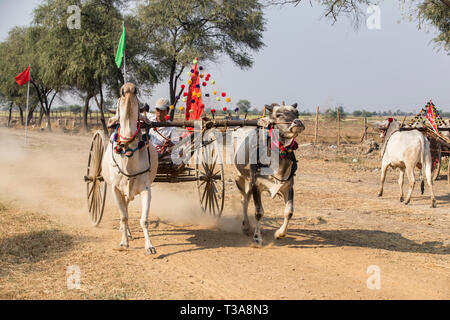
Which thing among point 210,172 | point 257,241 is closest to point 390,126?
point 210,172

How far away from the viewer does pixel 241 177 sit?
8547 millimetres

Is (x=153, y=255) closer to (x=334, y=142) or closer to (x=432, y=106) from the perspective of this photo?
(x=432, y=106)

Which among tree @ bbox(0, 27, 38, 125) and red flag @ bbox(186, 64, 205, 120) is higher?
tree @ bbox(0, 27, 38, 125)

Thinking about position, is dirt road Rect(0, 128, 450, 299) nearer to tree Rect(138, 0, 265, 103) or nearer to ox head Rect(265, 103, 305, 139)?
ox head Rect(265, 103, 305, 139)

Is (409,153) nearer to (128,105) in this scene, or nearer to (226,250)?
(226,250)

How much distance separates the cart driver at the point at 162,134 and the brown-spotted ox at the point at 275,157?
1421mm

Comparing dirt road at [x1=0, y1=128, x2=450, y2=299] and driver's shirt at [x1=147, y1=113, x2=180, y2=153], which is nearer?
dirt road at [x1=0, y1=128, x2=450, y2=299]

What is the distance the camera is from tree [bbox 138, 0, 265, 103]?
2861 centimetres

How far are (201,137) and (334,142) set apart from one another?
21.3 metres

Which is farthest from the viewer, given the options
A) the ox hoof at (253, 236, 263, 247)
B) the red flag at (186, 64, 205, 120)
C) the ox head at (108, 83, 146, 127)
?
the red flag at (186, 64, 205, 120)

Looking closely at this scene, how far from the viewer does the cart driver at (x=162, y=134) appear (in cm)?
A: 866

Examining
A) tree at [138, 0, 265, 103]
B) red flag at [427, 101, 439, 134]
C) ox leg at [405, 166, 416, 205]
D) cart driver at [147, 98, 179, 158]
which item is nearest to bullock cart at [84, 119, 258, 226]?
cart driver at [147, 98, 179, 158]

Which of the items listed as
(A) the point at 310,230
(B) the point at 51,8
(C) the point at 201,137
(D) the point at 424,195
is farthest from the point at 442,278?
(B) the point at 51,8

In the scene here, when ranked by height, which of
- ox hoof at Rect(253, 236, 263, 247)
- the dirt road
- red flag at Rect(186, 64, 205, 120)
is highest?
red flag at Rect(186, 64, 205, 120)
